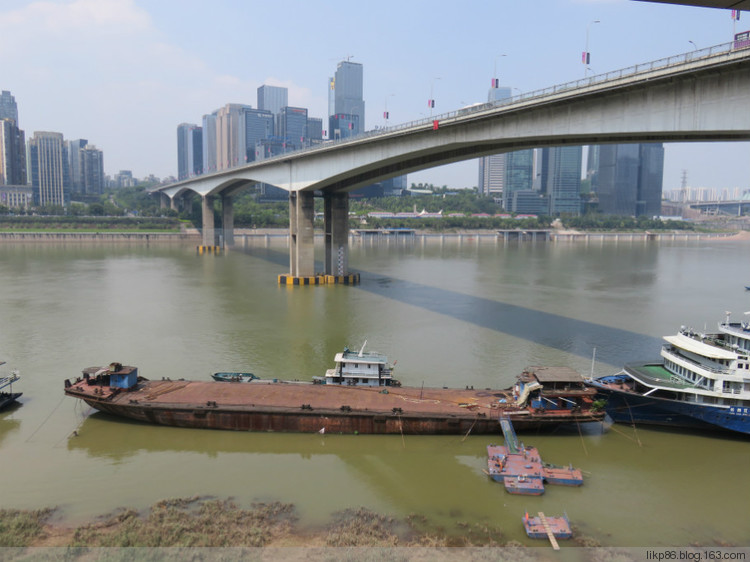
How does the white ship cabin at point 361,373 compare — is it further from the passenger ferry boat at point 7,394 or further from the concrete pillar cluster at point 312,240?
the concrete pillar cluster at point 312,240

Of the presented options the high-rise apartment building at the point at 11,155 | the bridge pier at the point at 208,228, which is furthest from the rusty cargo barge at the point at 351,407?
the high-rise apartment building at the point at 11,155

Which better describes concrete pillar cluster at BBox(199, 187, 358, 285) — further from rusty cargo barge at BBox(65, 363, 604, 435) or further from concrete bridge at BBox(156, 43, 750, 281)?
rusty cargo barge at BBox(65, 363, 604, 435)

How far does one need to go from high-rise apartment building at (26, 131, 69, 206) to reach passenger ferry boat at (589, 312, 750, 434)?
20083cm

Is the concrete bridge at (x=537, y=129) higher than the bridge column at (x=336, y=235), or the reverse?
the concrete bridge at (x=537, y=129)

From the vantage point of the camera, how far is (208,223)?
9481cm

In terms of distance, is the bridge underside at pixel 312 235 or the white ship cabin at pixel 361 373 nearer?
the white ship cabin at pixel 361 373

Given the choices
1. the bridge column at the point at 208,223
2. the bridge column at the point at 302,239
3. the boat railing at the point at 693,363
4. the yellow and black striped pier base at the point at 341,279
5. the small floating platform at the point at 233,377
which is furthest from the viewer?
the bridge column at the point at 208,223

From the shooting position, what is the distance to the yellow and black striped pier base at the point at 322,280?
52500 mm

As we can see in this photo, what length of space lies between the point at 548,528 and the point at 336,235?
4422 cm

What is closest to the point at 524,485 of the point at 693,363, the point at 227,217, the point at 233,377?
the point at 693,363

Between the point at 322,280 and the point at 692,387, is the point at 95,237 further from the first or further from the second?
the point at 692,387

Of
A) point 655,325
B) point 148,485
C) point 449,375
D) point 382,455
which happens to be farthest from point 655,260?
point 148,485

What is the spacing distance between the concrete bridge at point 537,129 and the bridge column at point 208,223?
38.6 meters

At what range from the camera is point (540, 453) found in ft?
55.5
